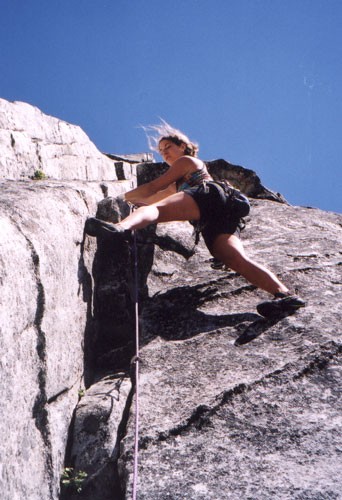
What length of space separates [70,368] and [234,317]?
59.9 inches

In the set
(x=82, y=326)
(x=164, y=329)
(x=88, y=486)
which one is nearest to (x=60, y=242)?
(x=82, y=326)

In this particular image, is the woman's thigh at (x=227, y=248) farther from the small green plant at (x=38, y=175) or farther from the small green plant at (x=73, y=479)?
the small green plant at (x=73, y=479)

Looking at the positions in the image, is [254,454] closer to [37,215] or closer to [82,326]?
[82,326]

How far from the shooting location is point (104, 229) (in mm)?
4035

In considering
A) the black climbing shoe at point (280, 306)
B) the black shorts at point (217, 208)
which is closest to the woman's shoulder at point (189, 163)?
the black shorts at point (217, 208)

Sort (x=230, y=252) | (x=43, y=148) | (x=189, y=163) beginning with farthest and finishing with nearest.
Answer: (x=43, y=148) < (x=189, y=163) < (x=230, y=252)

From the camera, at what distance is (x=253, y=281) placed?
4473 mm

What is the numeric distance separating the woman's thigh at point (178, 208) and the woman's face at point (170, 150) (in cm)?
100

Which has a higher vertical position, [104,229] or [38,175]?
[38,175]

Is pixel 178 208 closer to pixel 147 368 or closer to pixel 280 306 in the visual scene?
pixel 280 306

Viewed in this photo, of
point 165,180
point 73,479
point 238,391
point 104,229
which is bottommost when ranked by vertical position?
point 73,479

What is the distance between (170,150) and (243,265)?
5.80 feet

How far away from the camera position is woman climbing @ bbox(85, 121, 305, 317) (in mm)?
4098

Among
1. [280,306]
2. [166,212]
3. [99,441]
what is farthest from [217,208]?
[99,441]
